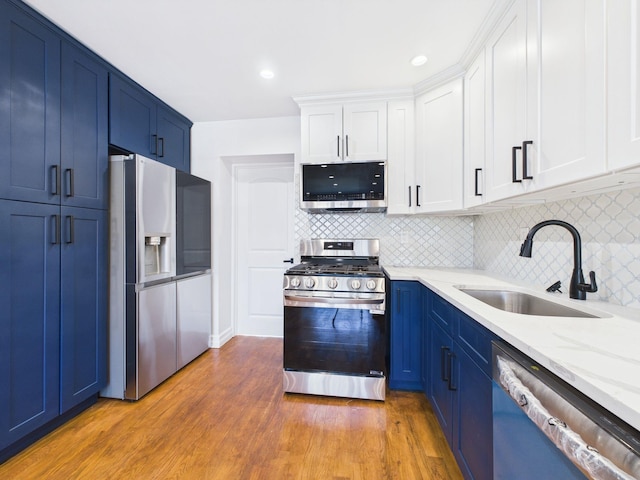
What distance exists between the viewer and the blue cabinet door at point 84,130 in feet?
5.70

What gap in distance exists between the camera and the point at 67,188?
1724 mm

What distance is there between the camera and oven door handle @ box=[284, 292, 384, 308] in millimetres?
2020

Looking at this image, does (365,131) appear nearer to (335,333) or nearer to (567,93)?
(567,93)

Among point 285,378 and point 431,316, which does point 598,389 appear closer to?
point 431,316

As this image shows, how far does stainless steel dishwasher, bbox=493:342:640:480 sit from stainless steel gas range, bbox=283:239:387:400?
1097mm

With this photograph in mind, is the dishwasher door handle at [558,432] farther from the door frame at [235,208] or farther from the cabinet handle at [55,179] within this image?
the door frame at [235,208]

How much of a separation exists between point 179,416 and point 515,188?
2478 millimetres

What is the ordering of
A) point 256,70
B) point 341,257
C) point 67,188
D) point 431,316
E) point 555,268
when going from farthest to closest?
point 341,257 → point 256,70 → point 431,316 → point 67,188 → point 555,268

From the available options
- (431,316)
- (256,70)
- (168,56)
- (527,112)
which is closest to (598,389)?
(527,112)

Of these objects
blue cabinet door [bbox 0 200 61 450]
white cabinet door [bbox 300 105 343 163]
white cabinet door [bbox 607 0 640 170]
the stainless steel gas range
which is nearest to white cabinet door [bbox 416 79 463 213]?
white cabinet door [bbox 300 105 343 163]

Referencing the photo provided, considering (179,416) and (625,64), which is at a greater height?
(625,64)

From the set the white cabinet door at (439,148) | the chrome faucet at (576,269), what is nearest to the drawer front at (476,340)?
the chrome faucet at (576,269)

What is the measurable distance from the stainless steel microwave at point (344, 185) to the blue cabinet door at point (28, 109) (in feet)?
5.47

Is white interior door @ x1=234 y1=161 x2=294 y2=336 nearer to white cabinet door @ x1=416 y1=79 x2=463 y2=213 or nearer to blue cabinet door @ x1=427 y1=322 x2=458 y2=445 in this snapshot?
white cabinet door @ x1=416 y1=79 x2=463 y2=213
